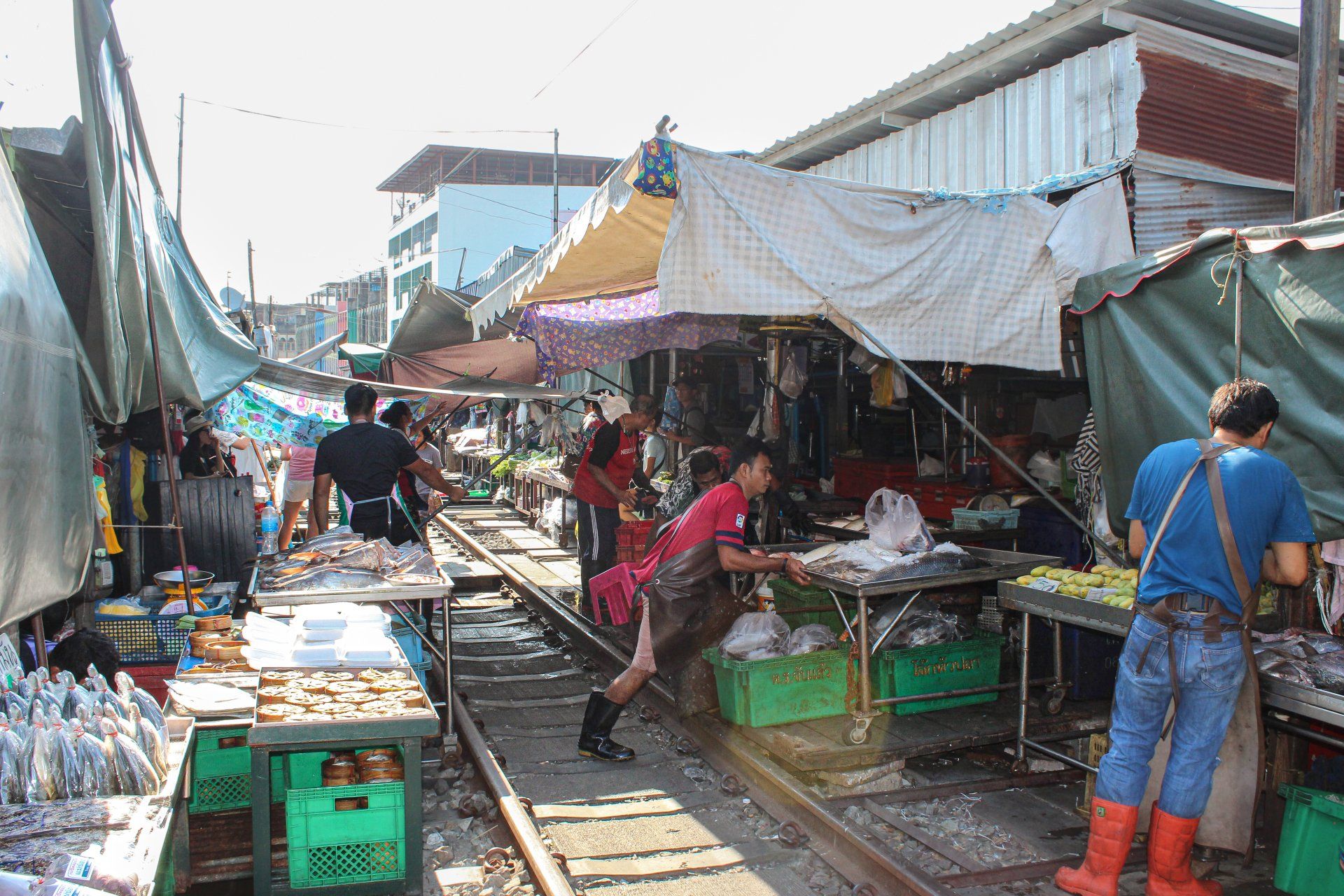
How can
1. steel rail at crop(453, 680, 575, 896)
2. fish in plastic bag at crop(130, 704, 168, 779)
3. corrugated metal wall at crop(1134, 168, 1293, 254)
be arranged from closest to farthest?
fish in plastic bag at crop(130, 704, 168, 779)
steel rail at crop(453, 680, 575, 896)
corrugated metal wall at crop(1134, 168, 1293, 254)

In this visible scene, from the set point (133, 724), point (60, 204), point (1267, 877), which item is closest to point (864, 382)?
point (1267, 877)

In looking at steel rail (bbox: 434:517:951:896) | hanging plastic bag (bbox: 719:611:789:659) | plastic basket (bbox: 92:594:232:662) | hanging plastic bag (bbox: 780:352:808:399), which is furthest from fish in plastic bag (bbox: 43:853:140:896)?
hanging plastic bag (bbox: 780:352:808:399)

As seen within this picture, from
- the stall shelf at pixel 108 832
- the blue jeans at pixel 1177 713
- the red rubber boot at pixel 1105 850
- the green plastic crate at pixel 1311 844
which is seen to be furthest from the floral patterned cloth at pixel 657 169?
the green plastic crate at pixel 1311 844

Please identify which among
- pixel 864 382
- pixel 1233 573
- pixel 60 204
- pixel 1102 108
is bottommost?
pixel 1233 573

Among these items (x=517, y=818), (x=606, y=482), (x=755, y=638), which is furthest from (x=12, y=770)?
(x=606, y=482)

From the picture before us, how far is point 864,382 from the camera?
11.4 meters

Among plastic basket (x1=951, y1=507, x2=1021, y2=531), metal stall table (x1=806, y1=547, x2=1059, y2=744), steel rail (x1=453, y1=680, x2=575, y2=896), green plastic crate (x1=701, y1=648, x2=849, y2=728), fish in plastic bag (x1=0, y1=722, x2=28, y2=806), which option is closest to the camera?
fish in plastic bag (x1=0, y1=722, x2=28, y2=806)

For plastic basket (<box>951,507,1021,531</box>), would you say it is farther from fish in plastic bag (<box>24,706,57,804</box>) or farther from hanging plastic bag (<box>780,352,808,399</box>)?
fish in plastic bag (<box>24,706,57,804</box>)

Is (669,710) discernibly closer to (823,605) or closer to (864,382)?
(823,605)

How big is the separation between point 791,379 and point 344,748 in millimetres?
6056

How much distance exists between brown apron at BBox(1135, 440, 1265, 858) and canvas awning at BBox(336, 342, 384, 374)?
1227cm

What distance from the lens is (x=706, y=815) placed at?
5125 mm

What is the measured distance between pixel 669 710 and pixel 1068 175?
15.6 feet

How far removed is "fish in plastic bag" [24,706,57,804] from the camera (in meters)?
2.93
